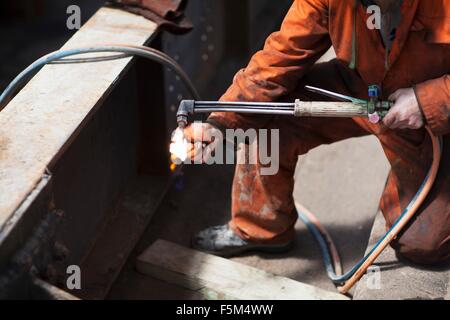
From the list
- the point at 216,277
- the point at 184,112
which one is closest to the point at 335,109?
the point at 184,112

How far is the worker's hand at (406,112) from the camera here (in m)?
2.55

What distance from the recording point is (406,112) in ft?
8.39

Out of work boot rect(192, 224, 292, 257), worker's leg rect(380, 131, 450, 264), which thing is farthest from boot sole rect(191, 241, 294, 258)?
worker's leg rect(380, 131, 450, 264)

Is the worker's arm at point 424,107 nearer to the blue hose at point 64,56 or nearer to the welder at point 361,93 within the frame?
the welder at point 361,93

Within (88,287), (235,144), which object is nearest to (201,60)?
(235,144)

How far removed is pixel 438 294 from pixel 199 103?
1.15 metres

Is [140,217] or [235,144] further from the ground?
[235,144]

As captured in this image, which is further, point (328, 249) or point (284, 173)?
point (328, 249)

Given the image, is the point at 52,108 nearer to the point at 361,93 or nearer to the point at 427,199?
the point at 361,93

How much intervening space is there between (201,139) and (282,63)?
0.43 meters

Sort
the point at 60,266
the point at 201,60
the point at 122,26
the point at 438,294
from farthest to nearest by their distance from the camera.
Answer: the point at 201,60 → the point at 122,26 → the point at 438,294 → the point at 60,266

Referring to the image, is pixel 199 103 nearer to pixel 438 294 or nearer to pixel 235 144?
pixel 235 144

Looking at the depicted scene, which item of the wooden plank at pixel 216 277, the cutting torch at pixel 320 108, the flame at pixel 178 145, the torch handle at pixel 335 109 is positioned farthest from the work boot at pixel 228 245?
the torch handle at pixel 335 109

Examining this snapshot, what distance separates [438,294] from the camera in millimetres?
2699
